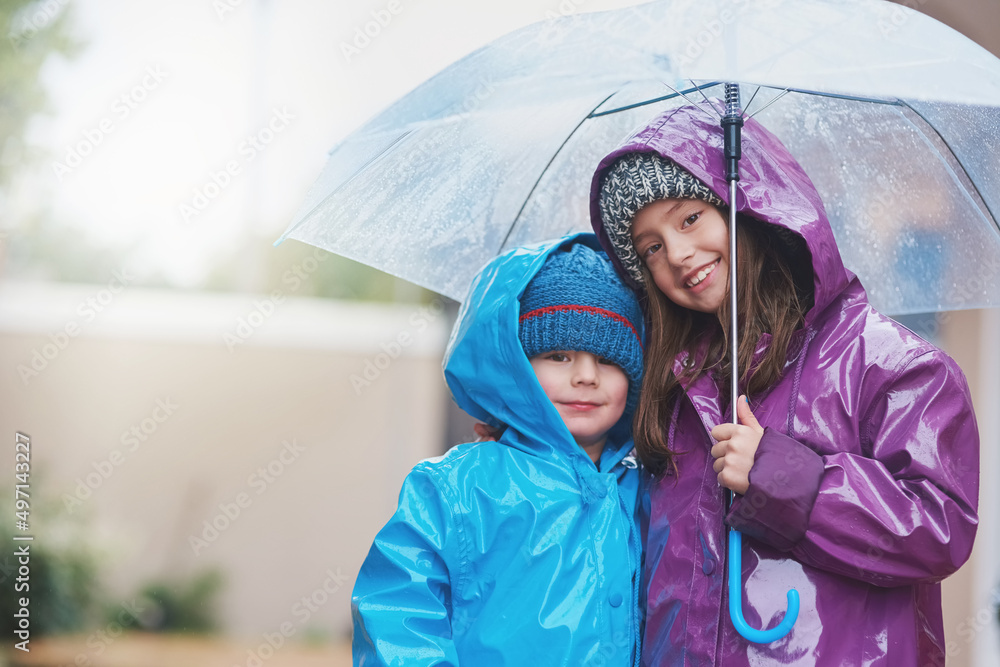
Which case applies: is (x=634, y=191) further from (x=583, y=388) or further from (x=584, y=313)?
(x=583, y=388)

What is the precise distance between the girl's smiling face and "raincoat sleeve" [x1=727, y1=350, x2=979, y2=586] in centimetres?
32

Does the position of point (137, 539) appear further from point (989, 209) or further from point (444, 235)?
point (989, 209)

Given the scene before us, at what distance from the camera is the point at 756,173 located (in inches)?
66.9

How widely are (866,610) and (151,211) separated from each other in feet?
19.4

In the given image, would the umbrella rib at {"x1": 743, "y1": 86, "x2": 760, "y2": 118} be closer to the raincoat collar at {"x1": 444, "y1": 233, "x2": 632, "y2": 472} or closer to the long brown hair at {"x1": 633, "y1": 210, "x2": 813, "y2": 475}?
the long brown hair at {"x1": 633, "y1": 210, "x2": 813, "y2": 475}

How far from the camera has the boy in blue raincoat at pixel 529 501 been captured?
5.34 ft

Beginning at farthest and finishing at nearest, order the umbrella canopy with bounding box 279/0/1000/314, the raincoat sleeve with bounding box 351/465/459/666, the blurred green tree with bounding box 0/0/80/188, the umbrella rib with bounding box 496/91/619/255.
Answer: the blurred green tree with bounding box 0/0/80/188, the umbrella rib with bounding box 496/91/619/255, the raincoat sleeve with bounding box 351/465/459/666, the umbrella canopy with bounding box 279/0/1000/314

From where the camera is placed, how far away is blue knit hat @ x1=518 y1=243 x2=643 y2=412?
1.83m

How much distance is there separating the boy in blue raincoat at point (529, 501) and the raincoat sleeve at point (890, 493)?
337mm

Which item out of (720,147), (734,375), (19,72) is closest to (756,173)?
(720,147)

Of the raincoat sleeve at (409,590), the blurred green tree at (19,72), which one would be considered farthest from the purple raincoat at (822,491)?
the blurred green tree at (19,72)

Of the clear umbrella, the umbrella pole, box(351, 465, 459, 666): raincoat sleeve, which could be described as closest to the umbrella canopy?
the clear umbrella

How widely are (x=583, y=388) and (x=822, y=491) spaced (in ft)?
1.83

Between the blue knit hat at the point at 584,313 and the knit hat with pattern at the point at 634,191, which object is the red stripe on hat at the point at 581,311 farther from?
the knit hat with pattern at the point at 634,191
